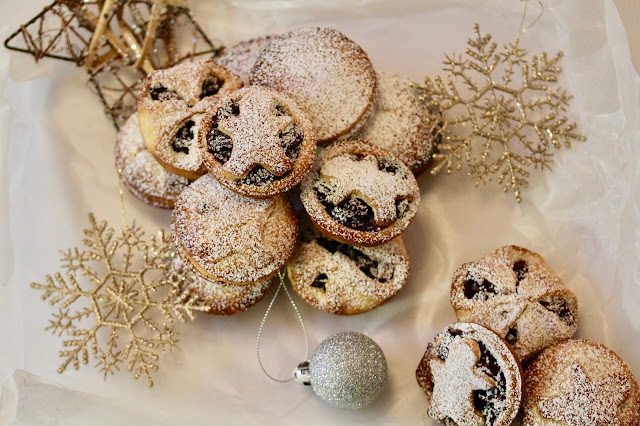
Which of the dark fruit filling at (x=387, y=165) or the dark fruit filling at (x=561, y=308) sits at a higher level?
the dark fruit filling at (x=387, y=165)

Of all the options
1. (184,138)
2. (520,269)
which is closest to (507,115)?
(520,269)

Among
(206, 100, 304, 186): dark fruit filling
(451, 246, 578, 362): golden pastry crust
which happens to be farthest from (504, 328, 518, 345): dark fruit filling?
(206, 100, 304, 186): dark fruit filling

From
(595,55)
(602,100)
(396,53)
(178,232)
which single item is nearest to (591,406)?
(602,100)

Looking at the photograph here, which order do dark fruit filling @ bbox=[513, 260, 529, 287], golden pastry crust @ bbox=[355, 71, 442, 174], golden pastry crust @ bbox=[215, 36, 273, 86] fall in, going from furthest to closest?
golden pastry crust @ bbox=[215, 36, 273, 86]
golden pastry crust @ bbox=[355, 71, 442, 174]
dark fruit filling @ bbox=[513, 260, 529, 287]

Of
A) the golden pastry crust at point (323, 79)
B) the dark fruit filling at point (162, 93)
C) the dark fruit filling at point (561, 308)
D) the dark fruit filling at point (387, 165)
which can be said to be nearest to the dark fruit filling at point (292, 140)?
the golden pastry crust at point (323, 79)

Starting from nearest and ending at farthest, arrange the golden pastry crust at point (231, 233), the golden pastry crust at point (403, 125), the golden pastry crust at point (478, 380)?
the golden pastry crust at point (478, 380), the golden pastry crust at point (231, 233), the golden pastry crust at point (403, 125)

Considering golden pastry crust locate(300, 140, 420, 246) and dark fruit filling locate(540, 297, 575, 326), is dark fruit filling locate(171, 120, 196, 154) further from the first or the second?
dark fruit filling locate(540, 297, 575, 326)

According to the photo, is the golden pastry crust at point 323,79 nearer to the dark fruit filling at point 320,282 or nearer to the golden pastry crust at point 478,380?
the dark fruit filling at point 320,282
